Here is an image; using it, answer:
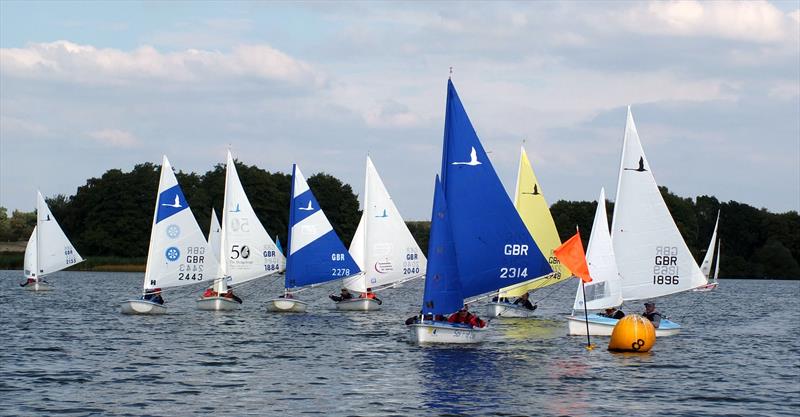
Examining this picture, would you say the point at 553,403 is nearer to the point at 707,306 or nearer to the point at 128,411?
the point at 128,411

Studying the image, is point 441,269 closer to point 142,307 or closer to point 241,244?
point 241,244

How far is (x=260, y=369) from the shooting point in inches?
1400

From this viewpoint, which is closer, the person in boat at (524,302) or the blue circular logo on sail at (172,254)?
the blue circular logo on sail at (172,254)

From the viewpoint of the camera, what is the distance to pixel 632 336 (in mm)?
40062

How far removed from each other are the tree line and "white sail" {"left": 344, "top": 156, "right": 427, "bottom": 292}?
291 feet

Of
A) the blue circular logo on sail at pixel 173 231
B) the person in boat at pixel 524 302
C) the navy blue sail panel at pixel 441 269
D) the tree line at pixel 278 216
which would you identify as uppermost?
the tree line at pixel 278 216

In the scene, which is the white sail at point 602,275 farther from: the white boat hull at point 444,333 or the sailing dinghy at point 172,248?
the sailing dinghy at point 172,248

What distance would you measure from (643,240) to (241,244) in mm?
22523

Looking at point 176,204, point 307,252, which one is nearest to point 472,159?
point 307,252

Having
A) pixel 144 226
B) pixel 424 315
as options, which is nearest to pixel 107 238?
pixel 144 226

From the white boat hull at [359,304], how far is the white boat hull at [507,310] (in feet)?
31.1

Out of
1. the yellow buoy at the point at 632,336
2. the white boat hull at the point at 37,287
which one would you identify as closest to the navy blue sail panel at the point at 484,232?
the yellow buoy at the point at 632,336

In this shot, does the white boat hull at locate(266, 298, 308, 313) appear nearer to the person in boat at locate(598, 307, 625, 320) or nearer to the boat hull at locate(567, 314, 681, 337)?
the boat hull at locate(567, 314, 681, 337)

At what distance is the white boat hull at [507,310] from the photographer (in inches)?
2185
